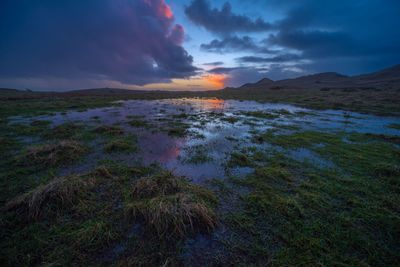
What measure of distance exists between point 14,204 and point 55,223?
1604 mm

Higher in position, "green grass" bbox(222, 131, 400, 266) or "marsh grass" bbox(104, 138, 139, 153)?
"marsh grass" bbox(104, 138, 139, 153)

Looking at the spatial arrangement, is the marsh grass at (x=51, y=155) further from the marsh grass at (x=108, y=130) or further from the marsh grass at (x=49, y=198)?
the marsh grass at (x=108, y=130)

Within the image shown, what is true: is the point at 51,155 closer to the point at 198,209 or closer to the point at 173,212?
the point at 173,212

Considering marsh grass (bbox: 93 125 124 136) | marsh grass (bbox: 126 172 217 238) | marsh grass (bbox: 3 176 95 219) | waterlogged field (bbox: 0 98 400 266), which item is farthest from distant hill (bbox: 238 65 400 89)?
marsh grass (bbox: 3 176 95 219)

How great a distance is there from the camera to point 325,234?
3.77 meters

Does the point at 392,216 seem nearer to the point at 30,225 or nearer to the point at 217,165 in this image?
the point at 217,165

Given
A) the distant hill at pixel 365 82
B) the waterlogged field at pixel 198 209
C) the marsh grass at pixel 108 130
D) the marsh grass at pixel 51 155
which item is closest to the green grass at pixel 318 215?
the waterlogged field at pixel 198 209

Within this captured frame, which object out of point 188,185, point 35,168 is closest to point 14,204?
point 35,168

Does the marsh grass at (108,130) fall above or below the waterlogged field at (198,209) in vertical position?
above

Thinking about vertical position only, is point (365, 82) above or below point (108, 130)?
above

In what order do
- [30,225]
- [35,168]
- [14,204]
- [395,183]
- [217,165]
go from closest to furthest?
[30,225]
[14,204]
[395,183]
[35,168]
[217,165]

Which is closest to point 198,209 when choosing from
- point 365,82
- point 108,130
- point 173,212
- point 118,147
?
point 173,212

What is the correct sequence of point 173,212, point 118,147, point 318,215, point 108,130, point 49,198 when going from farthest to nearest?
point 108,130 → point 118,147 → point 318,215 → point 49,198 → point 173,212

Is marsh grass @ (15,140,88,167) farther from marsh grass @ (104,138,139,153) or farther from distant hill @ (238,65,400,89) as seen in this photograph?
distant hill @ (238,65,400,89)
